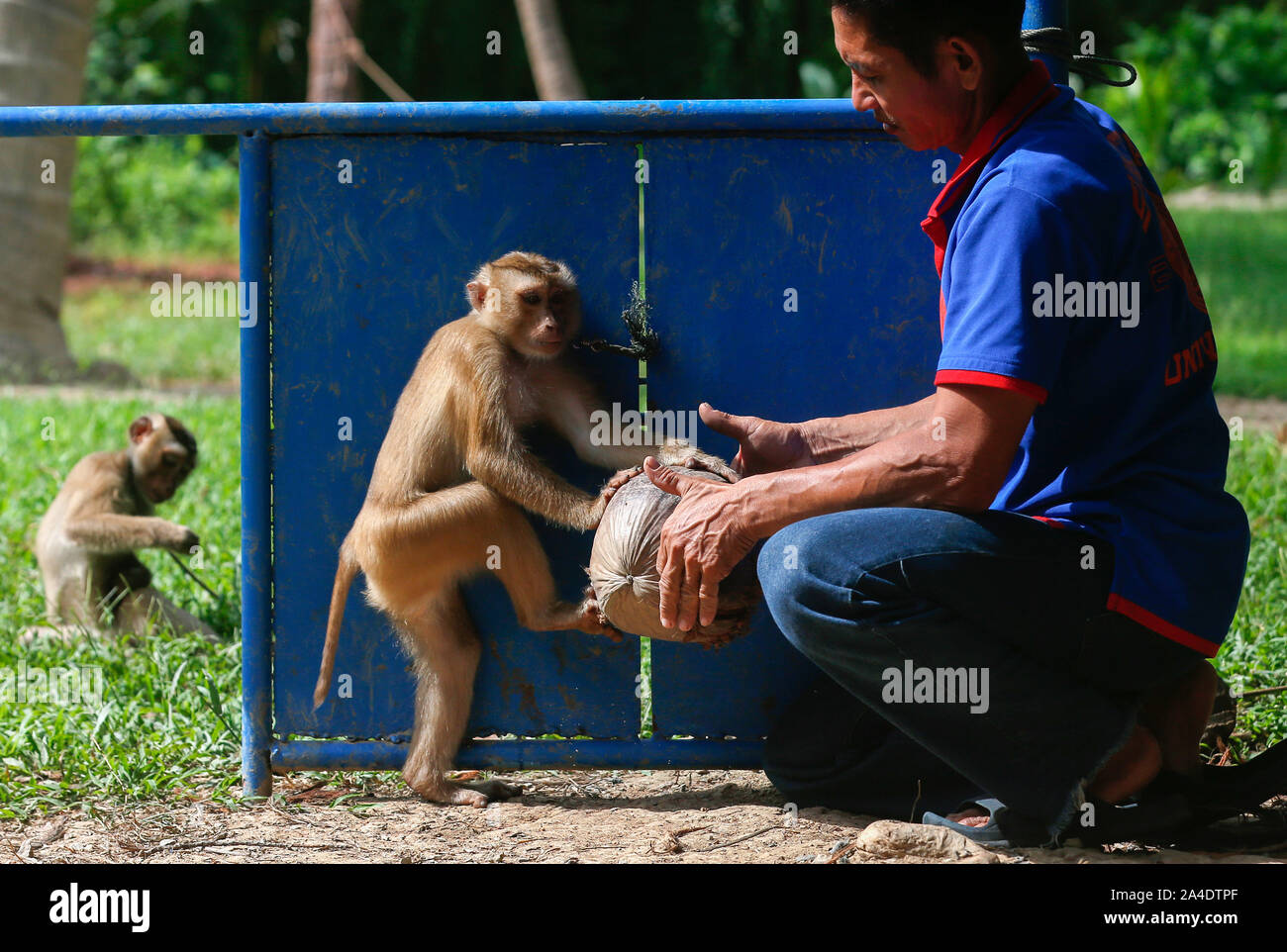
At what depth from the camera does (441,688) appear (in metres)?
3.58

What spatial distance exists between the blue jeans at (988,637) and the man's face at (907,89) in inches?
32.7

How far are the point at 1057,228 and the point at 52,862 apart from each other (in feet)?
8.61

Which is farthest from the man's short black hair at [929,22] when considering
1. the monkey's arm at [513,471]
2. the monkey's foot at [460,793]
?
the monkey's foot at [460,793]

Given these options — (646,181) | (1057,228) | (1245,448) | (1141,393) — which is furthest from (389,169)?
(1245,448)

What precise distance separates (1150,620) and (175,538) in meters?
3.34

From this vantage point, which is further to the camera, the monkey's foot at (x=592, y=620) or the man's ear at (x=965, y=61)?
the monkey's foot at (x=592, y=620)

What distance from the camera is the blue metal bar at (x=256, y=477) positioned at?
349 centimetres

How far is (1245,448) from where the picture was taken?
22.2 feet

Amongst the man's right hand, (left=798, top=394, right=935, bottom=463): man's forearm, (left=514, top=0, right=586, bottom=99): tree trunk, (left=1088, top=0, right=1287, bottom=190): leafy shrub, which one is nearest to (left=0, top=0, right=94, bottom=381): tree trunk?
(left=514, top=0, right=586, bottom=99): tree trunk

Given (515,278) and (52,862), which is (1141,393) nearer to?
(515,278)

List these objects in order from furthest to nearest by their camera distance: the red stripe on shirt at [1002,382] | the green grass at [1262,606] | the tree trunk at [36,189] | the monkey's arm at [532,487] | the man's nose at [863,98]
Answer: the tree trunk at [36,189]
the green grass at [1262,606]
the monkey's arm at [532,487]
the man's nose at [863,98]
the red stripe on shirt at [1002,382]

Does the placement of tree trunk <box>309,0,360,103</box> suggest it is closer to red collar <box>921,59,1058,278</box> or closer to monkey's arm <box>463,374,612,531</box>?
monkey's arm <box>463,374,612,531</box>

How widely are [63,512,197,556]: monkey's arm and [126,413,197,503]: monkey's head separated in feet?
0.92

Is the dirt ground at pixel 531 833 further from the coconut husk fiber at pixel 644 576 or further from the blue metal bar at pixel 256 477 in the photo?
the coconut husk fiber at pixel 644 576
